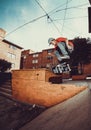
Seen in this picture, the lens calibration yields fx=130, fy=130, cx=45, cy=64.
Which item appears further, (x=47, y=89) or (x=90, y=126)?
(x=47, y=89)

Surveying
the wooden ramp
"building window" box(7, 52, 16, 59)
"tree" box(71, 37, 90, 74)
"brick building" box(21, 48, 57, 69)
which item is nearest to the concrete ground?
the wooden ramp

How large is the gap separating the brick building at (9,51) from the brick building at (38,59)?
8.54 m

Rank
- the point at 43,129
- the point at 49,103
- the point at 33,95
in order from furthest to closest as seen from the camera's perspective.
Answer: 1. the point at 33,95
2. the point at 49,103
3. the point at 43,129

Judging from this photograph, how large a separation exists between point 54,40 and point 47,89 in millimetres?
6017

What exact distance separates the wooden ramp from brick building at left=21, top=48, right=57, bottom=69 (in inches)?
1119

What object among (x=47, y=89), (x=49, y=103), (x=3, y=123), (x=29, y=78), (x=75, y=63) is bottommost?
(x=3, y=123)

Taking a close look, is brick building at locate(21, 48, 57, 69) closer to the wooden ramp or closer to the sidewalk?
the wooden ramp

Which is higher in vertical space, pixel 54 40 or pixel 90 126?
pixel 54 40

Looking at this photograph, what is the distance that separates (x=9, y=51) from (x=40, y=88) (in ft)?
82.6

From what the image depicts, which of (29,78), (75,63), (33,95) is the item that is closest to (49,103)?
(33,95)

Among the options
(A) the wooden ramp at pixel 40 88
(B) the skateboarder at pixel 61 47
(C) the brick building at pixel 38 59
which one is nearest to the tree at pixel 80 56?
(B) the skateboarder at pixel 61 47

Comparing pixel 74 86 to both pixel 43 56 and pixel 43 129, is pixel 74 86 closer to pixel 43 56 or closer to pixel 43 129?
pixel 43 129

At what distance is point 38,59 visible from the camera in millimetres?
40938

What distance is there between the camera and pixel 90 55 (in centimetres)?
1844
